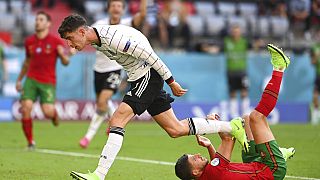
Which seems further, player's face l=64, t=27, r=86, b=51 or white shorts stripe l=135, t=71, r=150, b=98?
white shorts stripe l=135, t=71, r=150, b=98

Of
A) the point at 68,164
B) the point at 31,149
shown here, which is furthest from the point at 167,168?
the point at 31,149

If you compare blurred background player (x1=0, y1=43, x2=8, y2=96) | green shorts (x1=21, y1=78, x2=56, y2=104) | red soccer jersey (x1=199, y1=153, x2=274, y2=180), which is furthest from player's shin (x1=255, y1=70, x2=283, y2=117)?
blurred background player (x1=0, y1=43, x2=8, y2=96)

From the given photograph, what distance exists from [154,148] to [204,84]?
32.7ft

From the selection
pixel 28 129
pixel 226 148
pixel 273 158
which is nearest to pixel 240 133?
pixel 226 148

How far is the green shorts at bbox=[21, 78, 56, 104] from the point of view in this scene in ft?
51.4

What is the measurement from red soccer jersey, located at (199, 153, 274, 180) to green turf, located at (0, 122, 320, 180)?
195 centimetres

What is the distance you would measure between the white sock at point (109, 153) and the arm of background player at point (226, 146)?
3.97 ft

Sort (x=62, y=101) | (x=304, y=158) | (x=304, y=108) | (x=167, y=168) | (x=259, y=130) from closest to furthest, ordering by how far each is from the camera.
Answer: (x=259, y=130), (x=167, y=168), (x=304, y=158), (x=62, y=101), (x=304, y=108)

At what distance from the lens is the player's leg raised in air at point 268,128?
30.6 feet

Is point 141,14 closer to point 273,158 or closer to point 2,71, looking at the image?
point 273,158

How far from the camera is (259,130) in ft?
31.1

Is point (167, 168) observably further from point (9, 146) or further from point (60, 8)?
point (60, 8)

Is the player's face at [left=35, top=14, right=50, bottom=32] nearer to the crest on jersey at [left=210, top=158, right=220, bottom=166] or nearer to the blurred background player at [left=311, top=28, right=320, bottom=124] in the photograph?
the crest on jersey at [left=210, top=158, right=220, bottom=166]

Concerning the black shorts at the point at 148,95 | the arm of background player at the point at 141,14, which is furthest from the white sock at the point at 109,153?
the arm of background player at the point at 141,14
